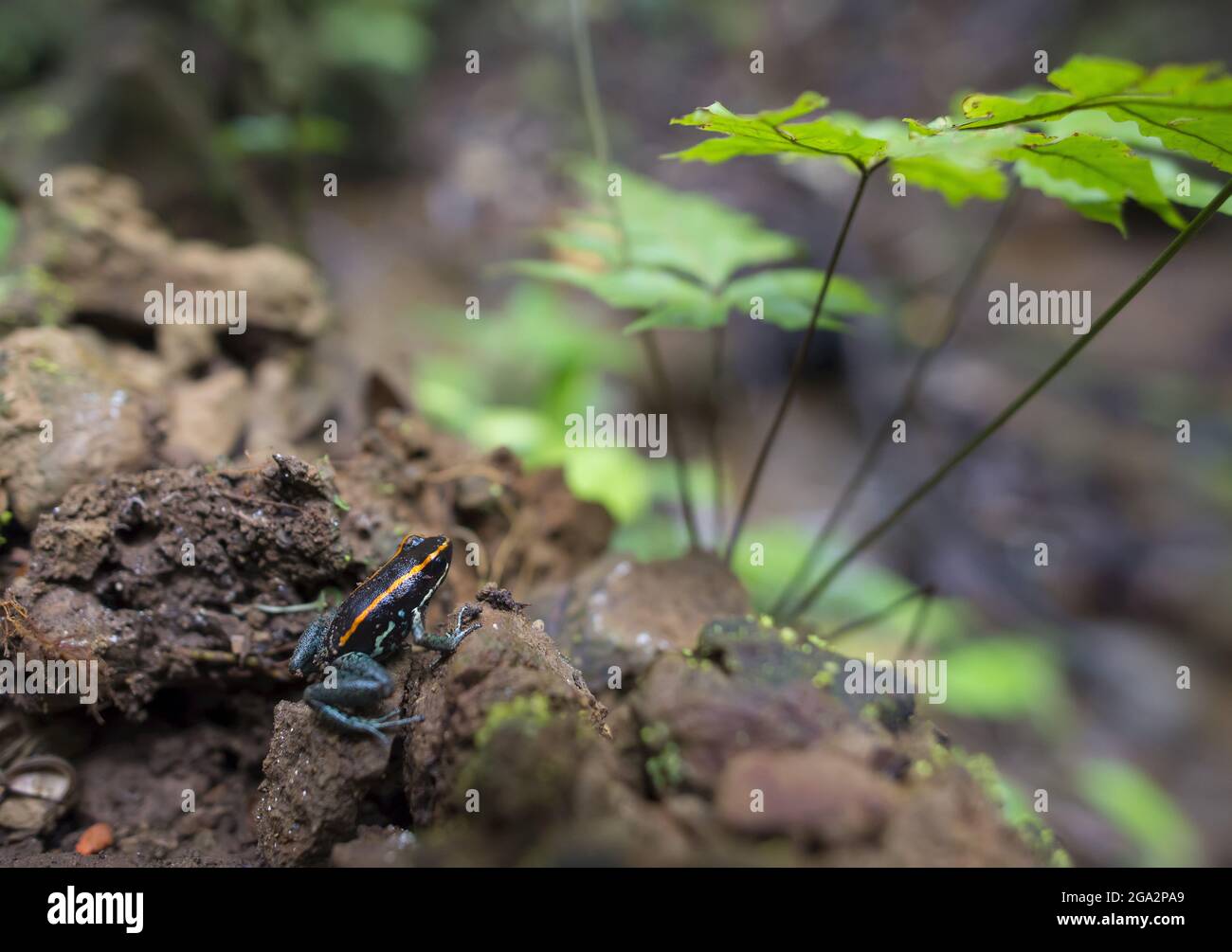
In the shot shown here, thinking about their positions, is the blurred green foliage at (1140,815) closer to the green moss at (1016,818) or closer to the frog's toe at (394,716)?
the green moss at (1016,818)

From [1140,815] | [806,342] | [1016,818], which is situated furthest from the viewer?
[1140,815]

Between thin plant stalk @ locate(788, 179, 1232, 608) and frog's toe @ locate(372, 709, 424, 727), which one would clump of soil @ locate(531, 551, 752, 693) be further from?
frog's toe @ locate(372, 709, 424, 727)

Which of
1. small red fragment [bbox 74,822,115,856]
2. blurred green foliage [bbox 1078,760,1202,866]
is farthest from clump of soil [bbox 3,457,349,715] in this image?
blurred green foliage [bbox 1078,760,1202,866]

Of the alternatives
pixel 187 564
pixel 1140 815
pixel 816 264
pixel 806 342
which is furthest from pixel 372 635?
pixel 816 264

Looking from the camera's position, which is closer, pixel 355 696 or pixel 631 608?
pixel 355 696

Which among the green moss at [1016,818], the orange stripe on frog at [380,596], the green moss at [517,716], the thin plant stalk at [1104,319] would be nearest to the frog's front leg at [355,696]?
the orange stripe on frog at [380,596]

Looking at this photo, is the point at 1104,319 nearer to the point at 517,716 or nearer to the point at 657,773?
the point at 657,773

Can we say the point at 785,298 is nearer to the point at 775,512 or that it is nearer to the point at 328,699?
the point at 328,699

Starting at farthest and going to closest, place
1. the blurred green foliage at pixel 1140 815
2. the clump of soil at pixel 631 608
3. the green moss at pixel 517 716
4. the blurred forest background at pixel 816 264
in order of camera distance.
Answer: the blurred forest background at pixel 816 264
the blurred green foliage at pixel 1140 815
the clump of soil at pixel 631 608
the green moss at pixel 517 716
